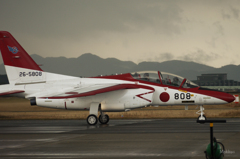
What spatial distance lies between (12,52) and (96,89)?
643 cm

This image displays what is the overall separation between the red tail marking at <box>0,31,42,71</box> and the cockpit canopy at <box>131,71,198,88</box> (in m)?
7.33

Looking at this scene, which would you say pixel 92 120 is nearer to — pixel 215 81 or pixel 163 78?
pixel 163 78

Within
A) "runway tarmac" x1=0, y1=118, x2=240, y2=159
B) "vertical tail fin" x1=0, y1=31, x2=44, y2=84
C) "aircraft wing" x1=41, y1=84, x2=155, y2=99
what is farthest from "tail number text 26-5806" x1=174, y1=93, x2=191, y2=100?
"vertical tail fin" x1=0, y1=31, x2=44, y2=84

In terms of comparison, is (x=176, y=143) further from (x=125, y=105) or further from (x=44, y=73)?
(x=44, y=73)

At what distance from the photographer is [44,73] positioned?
22.0 m

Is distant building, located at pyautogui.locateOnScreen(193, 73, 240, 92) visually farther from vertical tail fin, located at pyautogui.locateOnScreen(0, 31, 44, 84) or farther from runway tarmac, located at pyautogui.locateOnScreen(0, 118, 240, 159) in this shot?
runway tarmac, located at pyautogui.locateOnScreen(0, 118, 240, 159)

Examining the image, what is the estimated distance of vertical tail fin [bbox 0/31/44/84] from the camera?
71.2ft

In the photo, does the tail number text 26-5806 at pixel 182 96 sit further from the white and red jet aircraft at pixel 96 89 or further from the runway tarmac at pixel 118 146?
the runway tarmac at pixel 118 146

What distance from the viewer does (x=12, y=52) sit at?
21719mm

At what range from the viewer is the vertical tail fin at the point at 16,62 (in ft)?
71.2

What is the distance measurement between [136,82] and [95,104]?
2.93 m

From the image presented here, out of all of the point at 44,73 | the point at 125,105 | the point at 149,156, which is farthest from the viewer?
the point at 44,73

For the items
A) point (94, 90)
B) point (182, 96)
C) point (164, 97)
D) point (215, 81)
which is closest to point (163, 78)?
point (164, 97)

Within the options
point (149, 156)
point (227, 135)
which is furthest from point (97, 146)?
point (227, 135)
